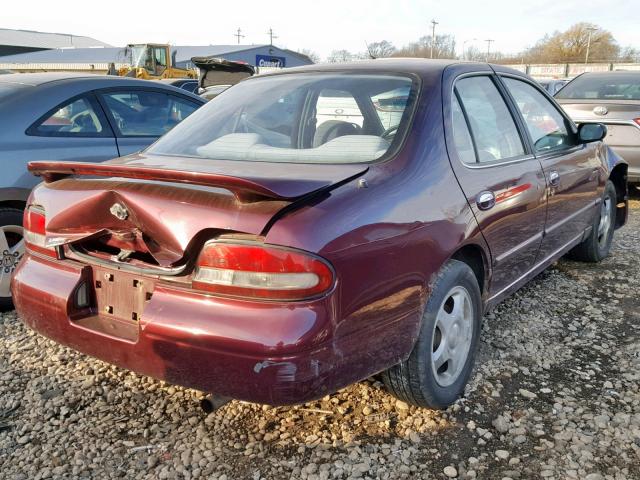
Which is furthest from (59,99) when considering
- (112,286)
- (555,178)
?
(555,178)

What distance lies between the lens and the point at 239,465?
7.27ft

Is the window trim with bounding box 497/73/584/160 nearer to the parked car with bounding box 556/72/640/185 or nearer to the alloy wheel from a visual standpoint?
the alloy wheel

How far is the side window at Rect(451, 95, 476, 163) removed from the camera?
8.54 ft

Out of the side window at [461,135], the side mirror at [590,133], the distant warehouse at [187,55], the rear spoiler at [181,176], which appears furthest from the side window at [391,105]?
the distant warehouse at [187,55]

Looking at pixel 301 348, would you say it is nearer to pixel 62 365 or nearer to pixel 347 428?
pixel 347 428

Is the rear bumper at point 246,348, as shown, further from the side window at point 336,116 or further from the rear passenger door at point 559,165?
the rear passenger door at point 559,165

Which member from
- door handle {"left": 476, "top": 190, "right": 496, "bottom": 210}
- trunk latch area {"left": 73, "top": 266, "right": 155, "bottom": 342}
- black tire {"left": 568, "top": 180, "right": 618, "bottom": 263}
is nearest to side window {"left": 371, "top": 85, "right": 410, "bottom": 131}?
door handle {"left": 476, "top": 190, "right": 496, "bottom": 210}

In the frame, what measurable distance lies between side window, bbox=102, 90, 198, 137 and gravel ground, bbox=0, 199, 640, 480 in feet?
5.98

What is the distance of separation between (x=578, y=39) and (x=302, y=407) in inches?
3392

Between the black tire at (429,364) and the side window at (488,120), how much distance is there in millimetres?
632

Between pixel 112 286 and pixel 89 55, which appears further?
pixel 89 55

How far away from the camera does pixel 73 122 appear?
13.1 feet

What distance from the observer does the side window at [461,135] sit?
2604 millimetres

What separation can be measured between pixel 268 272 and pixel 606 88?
734cm
